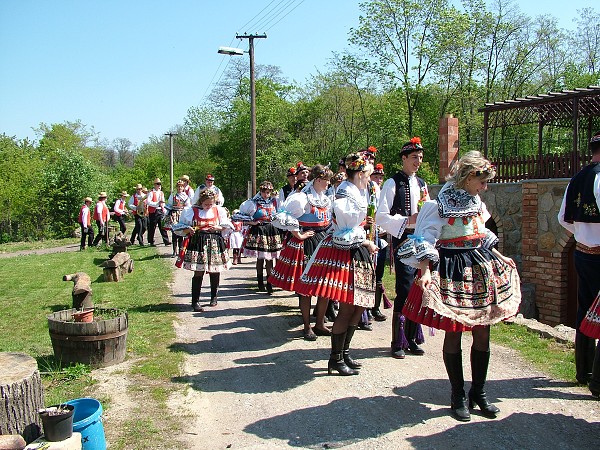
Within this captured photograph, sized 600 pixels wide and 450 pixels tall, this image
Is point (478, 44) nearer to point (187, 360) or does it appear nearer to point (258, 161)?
point (258, 161)

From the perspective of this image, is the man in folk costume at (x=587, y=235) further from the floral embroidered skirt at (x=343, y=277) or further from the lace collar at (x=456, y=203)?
the floral embroidered skirt at (x=343, y=277)

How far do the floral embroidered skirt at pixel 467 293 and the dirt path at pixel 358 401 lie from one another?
2.57 ft

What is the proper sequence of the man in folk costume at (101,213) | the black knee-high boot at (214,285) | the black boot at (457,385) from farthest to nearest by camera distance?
1. the man in folk costume at (101,213)
2. the black knee-high boot at (214,285)
3. the black boot at (457,385)

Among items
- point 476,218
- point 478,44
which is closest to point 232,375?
point 476,218

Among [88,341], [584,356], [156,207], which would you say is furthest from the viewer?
[156,207]

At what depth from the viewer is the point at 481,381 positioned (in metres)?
4.15

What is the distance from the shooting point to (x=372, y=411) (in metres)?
4.35

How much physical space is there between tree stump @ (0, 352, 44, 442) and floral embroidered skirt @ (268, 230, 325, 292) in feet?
11.2

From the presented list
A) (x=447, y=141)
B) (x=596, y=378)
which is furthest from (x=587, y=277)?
(x=447, y=141)

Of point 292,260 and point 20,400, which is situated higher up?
point 292,260

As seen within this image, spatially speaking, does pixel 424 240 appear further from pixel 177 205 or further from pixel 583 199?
pixel 177 205

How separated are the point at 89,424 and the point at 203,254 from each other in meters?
4.35

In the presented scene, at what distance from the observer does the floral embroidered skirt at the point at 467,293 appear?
3840 mm

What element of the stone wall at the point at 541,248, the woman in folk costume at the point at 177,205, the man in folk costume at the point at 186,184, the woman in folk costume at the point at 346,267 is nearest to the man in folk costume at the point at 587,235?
the woman in folk costume at the point at 346,267
